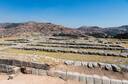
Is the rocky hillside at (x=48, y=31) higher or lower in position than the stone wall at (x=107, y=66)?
higher

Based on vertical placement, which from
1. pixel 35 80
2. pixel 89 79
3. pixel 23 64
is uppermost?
pixel 23 64

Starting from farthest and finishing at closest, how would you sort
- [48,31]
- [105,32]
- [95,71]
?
[105,32] < [48,31] < [95,71]

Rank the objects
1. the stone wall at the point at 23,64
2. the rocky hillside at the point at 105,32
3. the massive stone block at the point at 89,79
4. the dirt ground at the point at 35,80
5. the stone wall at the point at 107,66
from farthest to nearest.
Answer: the rocky hillside at the point at 105,32 → the stone wall at the point at 23,64 → the stone wall at the point at 107,66 → the dirt ground at the point at 35,80 → the massive stone block at the point at 89,79

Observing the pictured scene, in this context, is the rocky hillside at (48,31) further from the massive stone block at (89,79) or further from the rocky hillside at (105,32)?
the massive stone block at (89,79)

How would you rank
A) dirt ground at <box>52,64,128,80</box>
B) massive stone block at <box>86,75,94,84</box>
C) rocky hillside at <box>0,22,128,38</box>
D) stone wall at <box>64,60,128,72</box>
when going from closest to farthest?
massive stone block at <box>86,75,94,84</box>
dirt ground at <box>52,64,128,80</box>
stone wall at <box>64,60,128,72</box>
rocky hillside at <box>0,22,128,38</box>

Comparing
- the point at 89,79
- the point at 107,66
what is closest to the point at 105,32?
the point at 107,66

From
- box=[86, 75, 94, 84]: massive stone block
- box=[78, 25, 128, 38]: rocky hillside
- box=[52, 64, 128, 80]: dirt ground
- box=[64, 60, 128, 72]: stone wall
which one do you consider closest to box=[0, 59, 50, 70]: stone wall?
box=[52, 64, 128, 80]: dirt ground

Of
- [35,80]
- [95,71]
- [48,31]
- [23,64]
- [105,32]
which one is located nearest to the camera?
[35,80]

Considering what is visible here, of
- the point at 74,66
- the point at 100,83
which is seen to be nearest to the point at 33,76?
the point at 74,66

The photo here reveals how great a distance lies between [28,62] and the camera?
8469 millimetres

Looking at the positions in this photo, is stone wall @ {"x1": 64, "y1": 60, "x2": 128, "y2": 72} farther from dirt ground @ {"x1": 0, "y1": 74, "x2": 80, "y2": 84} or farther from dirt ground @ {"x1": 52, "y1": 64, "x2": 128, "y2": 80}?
dirt ground @ {"x1": 0, "y1": 74, "x2": 80, "y2": 84}

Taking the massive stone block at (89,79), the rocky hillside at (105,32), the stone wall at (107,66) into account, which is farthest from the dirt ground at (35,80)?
the rocky hillside at (105,32)

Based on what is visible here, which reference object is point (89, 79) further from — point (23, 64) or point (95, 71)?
point (23, 64)

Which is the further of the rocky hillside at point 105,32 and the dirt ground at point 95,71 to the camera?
the rocky hillside at point 105,32
